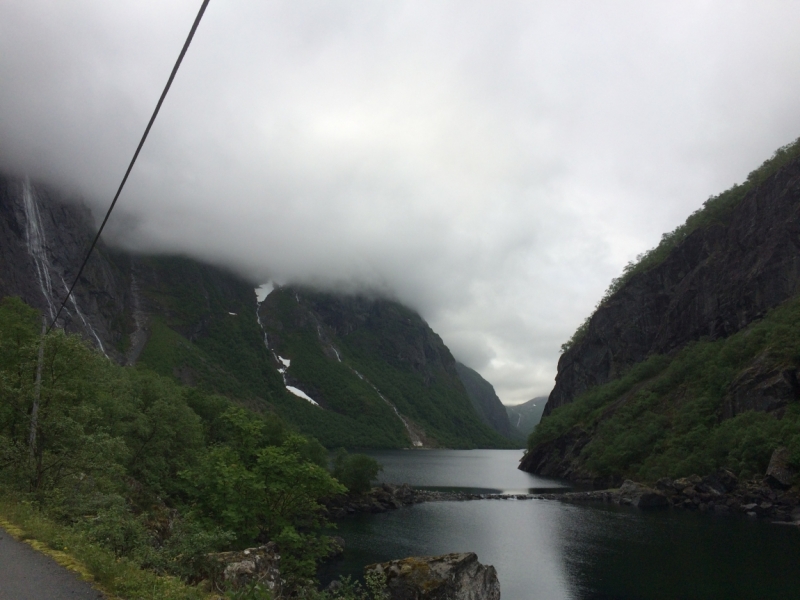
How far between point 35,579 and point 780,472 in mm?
82662

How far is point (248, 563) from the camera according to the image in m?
18.9

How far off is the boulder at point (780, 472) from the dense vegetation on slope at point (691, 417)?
3.82 feet

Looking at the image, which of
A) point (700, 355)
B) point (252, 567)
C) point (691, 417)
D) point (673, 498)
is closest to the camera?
point (252, 567)

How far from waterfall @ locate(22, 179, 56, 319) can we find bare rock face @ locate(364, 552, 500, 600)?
554 ft

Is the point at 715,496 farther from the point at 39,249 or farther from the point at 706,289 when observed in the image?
the point at 39,249

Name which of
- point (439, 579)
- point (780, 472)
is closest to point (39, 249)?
point (439, 579)

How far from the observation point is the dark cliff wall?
109188mm

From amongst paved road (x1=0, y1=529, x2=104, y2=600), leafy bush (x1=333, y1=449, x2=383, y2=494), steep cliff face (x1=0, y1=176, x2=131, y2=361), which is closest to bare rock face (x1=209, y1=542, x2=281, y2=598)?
paved road (x1=0, y1=529, x2=104, y2=600)

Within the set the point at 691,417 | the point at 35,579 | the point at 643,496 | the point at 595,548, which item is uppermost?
the point at 691,417

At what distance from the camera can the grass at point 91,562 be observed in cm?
961

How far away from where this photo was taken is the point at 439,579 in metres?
29.3

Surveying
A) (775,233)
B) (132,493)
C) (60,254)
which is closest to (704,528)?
(132,493)

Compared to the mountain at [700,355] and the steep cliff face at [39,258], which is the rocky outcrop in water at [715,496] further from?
the steep cliff face at [39,258]

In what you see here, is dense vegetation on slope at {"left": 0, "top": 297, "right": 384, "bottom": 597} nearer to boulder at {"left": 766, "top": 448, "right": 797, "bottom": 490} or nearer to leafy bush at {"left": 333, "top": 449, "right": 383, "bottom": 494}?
leafy bush at {"left": 333, "top": 449, "right": 383, "bottom": 494}
